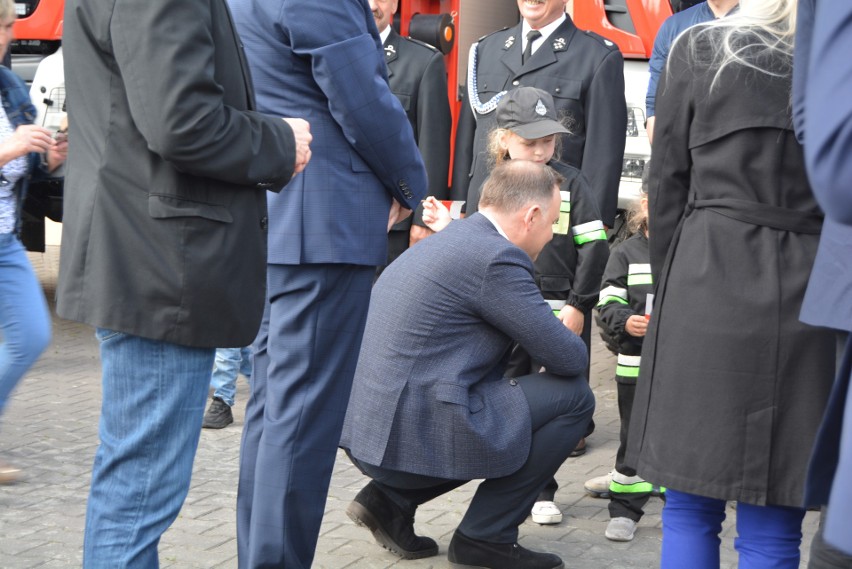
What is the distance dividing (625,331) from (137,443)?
2.35m

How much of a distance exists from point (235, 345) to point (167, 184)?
0.40m

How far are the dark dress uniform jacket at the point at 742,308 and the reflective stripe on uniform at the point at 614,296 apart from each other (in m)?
1.68

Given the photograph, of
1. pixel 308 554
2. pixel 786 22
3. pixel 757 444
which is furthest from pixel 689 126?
pixel 308 554

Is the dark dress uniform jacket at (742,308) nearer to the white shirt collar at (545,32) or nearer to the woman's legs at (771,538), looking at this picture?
the woman's legs at (771,538)

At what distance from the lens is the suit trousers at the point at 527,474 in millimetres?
3889

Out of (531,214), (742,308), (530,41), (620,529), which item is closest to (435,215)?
(531,214)

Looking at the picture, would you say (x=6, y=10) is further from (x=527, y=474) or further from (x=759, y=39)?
(x=759, y=39)

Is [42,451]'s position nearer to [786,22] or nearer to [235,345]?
[235,345]

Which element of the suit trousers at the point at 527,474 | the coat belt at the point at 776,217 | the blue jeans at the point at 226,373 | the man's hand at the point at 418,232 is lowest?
the blue jeans at the point at 226,373

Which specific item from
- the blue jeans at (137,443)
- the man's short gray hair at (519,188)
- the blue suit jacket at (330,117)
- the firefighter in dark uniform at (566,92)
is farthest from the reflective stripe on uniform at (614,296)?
the blue jeans at (137,443)

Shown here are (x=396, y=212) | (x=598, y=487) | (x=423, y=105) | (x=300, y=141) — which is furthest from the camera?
(x=423, y=105)

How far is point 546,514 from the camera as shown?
14.5 ft

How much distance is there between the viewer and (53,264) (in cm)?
1112

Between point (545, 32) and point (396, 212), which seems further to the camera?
point (545, 32)
